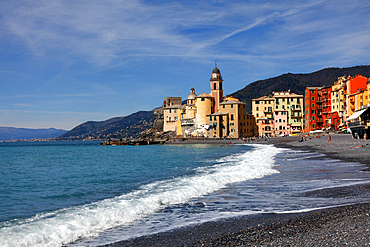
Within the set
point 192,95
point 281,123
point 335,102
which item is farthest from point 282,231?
point 192,95

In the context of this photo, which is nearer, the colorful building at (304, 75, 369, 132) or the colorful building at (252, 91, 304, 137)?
the colorful building at (304, 75, 369, 132)

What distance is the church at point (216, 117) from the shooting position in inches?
4198

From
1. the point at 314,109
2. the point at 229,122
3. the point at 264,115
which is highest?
the point at 314,109

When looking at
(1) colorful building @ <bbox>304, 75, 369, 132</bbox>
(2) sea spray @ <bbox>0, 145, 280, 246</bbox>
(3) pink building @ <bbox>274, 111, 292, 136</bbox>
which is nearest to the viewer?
(2) sea spray @ <bbox>0, 145, 280, 246</bbox>

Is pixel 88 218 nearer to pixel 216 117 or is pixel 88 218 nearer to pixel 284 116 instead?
pixel 216 117

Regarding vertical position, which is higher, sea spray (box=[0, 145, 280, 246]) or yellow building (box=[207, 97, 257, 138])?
yellow building (box=[207, 97, 257, 138])

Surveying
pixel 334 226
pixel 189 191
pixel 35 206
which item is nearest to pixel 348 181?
pixel 189 191

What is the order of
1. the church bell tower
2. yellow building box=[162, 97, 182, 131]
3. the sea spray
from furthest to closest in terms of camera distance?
1. yellow building box=[162, 97, 182, 131]
2. the church bell tower
3. the sea spray

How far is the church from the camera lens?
107 metres

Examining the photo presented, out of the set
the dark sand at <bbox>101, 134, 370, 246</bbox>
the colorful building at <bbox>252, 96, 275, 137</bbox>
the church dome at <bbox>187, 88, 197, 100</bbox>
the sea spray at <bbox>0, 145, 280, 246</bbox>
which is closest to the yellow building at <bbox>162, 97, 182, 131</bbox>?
the church dome at <bbox>187, 88, 197, 100</bbox>

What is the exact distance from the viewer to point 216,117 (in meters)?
107

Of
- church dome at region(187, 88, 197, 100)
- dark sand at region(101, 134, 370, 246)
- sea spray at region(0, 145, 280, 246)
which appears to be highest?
church dome at region(187, 88, 197, 100)

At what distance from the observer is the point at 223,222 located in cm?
900

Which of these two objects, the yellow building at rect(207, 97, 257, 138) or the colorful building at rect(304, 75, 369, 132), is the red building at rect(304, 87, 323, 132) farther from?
the yellow building at rect(207, 97, 257, 138)
